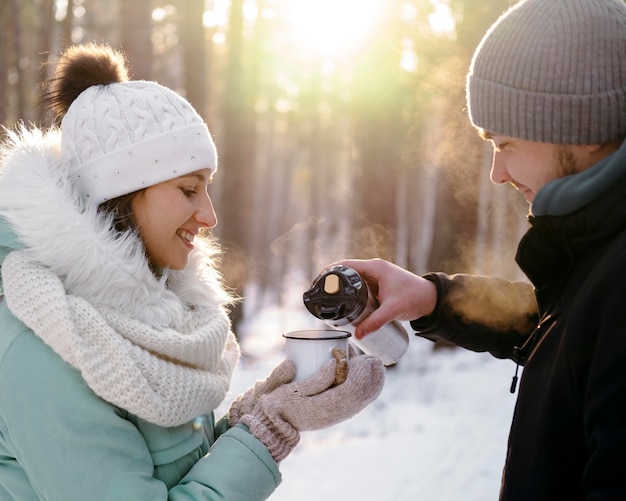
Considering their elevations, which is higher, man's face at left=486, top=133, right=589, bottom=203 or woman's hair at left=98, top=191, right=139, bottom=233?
man's face at left=486, top=133, right=589, bottom=203

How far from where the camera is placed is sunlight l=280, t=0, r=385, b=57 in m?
9.29

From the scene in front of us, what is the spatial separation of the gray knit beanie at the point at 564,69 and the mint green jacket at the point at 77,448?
1253 millimetres

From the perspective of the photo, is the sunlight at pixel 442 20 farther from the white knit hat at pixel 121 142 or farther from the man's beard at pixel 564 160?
the man's beard at pixel 564 160

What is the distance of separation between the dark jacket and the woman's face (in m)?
1.05

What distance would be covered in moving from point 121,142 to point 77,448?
94 centimetres

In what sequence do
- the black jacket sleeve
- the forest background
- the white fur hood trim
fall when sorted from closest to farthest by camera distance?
1. the white fur hood trim
2. the black jacket sleeve
3. the forest background

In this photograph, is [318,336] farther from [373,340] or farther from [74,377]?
[74,377]

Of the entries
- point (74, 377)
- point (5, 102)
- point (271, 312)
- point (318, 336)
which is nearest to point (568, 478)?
point (318, 336)

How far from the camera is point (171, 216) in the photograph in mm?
2213

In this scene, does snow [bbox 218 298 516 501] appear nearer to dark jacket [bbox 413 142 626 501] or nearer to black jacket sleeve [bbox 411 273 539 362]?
black jacket sleeve [bbox 411 273 539 362]

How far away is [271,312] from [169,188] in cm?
1748

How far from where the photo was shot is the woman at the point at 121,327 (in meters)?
1.76

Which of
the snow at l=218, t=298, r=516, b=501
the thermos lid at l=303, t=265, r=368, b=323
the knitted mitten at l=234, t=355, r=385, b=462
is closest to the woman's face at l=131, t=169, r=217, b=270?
the thermos lid at l=303, t=265, r=368, b=323

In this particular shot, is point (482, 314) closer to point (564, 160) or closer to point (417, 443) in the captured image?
point (564, 160)
